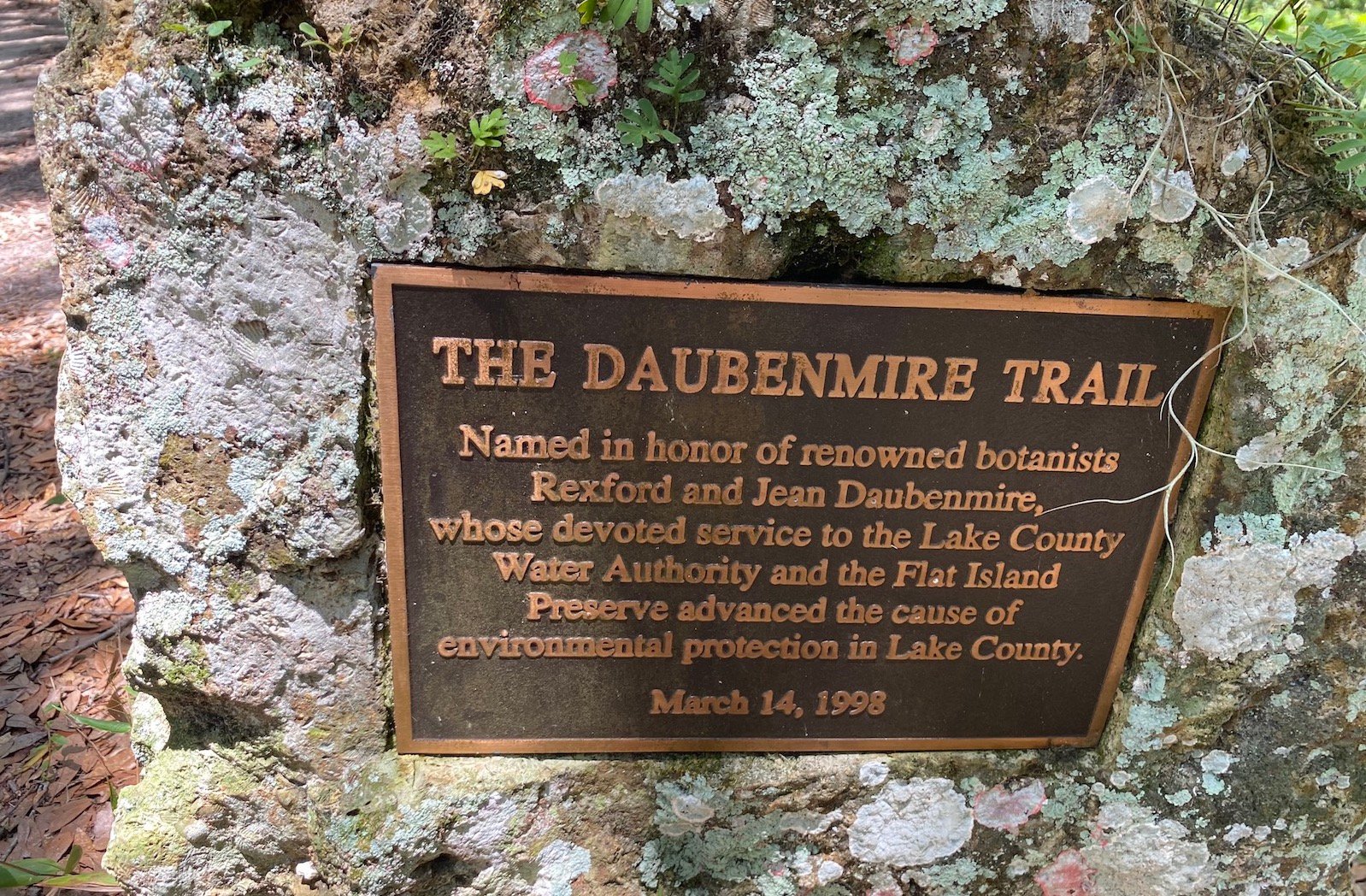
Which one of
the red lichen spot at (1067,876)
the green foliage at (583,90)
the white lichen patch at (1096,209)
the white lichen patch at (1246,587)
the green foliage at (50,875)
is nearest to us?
the green foliage at (583,90)

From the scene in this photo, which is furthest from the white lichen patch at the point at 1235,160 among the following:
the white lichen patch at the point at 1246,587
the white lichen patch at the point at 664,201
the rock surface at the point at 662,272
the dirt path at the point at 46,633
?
the dirt path at the point at 46,633

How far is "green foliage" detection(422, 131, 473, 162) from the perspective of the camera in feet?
4.48

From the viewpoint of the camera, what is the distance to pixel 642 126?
1.38 meters

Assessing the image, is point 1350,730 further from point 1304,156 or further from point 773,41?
point 773,41

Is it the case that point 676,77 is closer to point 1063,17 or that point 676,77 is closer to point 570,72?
point 570,72

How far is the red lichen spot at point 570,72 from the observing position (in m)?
1.35

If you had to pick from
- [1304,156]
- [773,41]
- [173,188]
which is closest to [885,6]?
[773,41]

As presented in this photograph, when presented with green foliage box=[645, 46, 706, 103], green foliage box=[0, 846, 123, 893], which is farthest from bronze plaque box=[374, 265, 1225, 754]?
green foliage box=[0, 846, 123, 893]

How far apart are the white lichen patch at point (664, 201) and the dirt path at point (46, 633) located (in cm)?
208

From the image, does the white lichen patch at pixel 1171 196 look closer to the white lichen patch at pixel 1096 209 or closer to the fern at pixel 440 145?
the white lichen patch at pixel 1096 209

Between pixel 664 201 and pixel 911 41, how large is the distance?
46 centimetres

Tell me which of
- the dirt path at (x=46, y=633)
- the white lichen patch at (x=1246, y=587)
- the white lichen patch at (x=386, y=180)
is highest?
the white lichen patch at (x=386, y=180)

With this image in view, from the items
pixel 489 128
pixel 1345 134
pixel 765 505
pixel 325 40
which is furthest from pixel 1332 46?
pixel 325 40

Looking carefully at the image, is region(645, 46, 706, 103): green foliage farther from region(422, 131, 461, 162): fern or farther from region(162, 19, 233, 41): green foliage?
region(162, 19, 233, 41): green foliage
